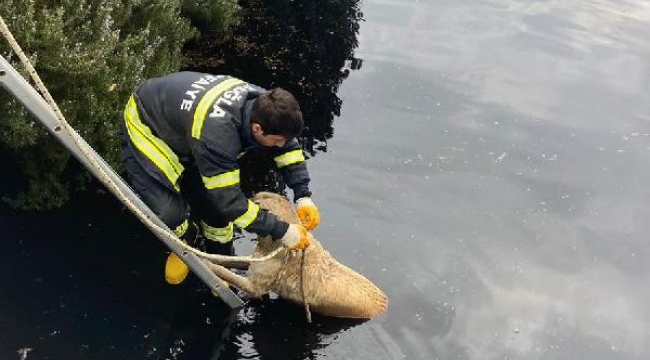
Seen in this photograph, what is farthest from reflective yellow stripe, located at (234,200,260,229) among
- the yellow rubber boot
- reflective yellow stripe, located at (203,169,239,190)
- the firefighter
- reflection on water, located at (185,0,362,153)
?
reflection on water, located at (185,0,362,153)

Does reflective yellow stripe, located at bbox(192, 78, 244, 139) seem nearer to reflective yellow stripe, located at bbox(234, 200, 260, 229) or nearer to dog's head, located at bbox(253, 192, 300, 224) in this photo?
reflective yellow stripe, located at bbox(234, 200, 260, 229)

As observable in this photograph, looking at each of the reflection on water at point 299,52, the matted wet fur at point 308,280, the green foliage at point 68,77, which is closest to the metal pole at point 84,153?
the matted wet fur at point 308,280

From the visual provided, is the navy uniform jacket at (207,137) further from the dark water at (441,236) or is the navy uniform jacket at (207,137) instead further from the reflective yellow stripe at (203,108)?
the dark water at (441,236)

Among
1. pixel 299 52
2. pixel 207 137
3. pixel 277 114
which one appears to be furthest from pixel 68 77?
pixel 299 52

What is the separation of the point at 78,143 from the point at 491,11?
8.69 m

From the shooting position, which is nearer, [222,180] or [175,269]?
[222,180]

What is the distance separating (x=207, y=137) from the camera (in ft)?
12.4

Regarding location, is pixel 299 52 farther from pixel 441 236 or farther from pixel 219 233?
pixel 219 233

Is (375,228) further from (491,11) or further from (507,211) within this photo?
(491,11)

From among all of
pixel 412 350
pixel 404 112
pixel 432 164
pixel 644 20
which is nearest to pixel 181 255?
pixel 412 350

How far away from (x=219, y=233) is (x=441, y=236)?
2284 mm

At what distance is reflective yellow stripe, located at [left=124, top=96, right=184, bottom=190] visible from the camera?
4191 mm

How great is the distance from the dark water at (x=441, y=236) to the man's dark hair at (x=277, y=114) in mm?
1805

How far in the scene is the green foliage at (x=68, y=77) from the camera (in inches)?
186
